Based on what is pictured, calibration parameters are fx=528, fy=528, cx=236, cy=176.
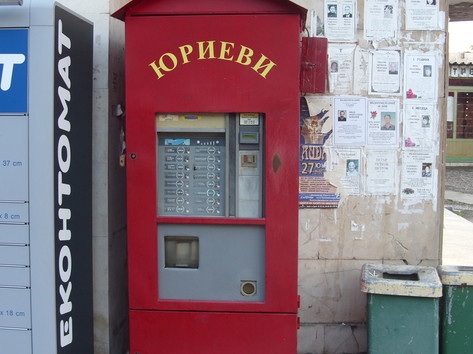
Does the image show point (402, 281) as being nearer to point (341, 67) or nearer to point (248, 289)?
point (248, 289)

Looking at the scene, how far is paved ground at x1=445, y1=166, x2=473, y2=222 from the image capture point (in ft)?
36.0

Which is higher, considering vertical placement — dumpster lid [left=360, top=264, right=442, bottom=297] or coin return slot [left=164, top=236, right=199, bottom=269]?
coin return slot [left=164, top=236, right=199, bottom=269]

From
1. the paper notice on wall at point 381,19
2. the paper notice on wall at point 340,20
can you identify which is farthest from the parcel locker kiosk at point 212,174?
the paper notice on wall at point 381,19

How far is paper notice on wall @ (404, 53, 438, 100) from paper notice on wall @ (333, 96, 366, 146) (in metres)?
0.34

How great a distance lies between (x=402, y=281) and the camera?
313 centimetres

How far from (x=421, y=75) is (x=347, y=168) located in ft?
2.61

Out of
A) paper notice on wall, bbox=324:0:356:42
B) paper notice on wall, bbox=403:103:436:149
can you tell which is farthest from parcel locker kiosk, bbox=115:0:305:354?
paper notice on wall, bbox=403:103:436:149

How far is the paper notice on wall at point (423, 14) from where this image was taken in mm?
3523

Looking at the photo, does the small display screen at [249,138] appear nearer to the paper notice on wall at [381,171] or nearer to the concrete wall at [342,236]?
the concrete wall at [342,236]

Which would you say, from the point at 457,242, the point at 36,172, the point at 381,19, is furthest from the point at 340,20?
the point at 457,242

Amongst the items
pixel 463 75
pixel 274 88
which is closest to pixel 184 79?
pixel 274 88

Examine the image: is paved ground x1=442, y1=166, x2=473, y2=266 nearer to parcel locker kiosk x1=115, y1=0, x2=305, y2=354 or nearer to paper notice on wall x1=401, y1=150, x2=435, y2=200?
paper notice on wall x1=401, y1=150, x2=435, y2=200

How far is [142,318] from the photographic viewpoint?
114 inches

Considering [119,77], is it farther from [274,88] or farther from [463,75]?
[463,75]
